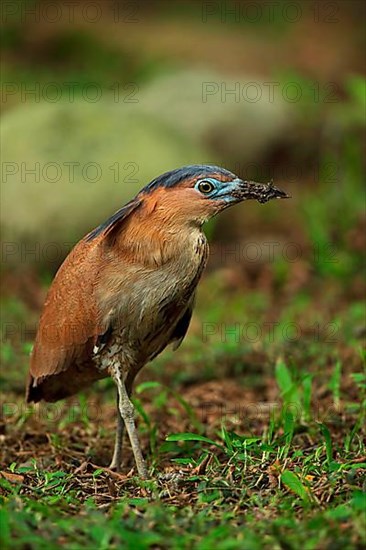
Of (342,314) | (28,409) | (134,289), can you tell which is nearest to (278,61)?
(342,314)

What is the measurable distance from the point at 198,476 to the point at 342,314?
353 centimetres

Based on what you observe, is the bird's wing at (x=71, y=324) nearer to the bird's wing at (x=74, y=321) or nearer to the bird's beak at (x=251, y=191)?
the bird's wing at (x=74, y=321)

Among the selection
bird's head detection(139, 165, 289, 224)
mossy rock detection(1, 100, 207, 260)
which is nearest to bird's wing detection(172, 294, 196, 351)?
bird's head detection(139, 165, 289, 224)

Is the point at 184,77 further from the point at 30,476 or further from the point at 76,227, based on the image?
the point at 30,476

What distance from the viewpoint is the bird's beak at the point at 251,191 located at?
4375mm

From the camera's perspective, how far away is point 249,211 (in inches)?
407

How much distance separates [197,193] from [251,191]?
0.83 feet

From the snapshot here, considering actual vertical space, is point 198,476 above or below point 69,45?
below

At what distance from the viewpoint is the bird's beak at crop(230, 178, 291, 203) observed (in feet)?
14.4

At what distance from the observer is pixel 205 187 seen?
14.3 feet
